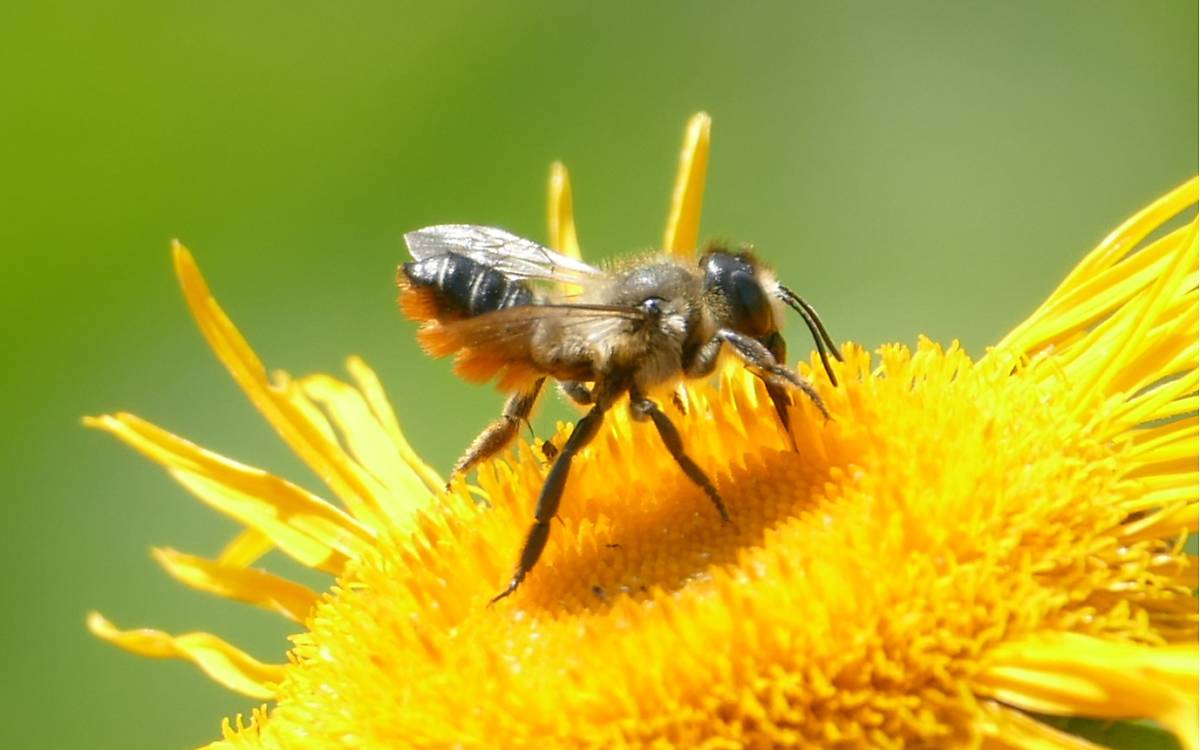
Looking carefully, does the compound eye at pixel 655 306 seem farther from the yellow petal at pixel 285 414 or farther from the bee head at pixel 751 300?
the yellow petal at pixel 285 414

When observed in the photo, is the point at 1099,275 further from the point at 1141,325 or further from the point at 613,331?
the point at 613,331

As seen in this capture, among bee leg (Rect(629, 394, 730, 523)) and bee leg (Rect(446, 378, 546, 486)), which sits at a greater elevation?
bee leg (Rect(446, 378, 546, 486))

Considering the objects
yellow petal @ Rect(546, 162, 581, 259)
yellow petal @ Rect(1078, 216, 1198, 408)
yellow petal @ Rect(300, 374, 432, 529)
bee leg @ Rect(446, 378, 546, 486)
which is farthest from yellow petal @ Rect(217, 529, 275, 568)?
yellow petal @ Rect(1078, 216, 1198, 408)

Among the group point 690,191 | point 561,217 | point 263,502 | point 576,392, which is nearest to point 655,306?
point 576,392

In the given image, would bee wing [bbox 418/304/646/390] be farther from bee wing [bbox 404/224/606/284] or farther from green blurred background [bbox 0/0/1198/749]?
green blurred background [bbox 0/0/1198/749]

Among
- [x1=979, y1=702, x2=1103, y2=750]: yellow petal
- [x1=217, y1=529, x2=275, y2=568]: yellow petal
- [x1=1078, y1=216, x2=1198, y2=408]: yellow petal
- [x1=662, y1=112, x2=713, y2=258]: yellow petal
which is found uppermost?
[x1=662, y1=112, x2=713, y2=258]: yellow petal

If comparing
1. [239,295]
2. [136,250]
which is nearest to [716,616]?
[239,295]
